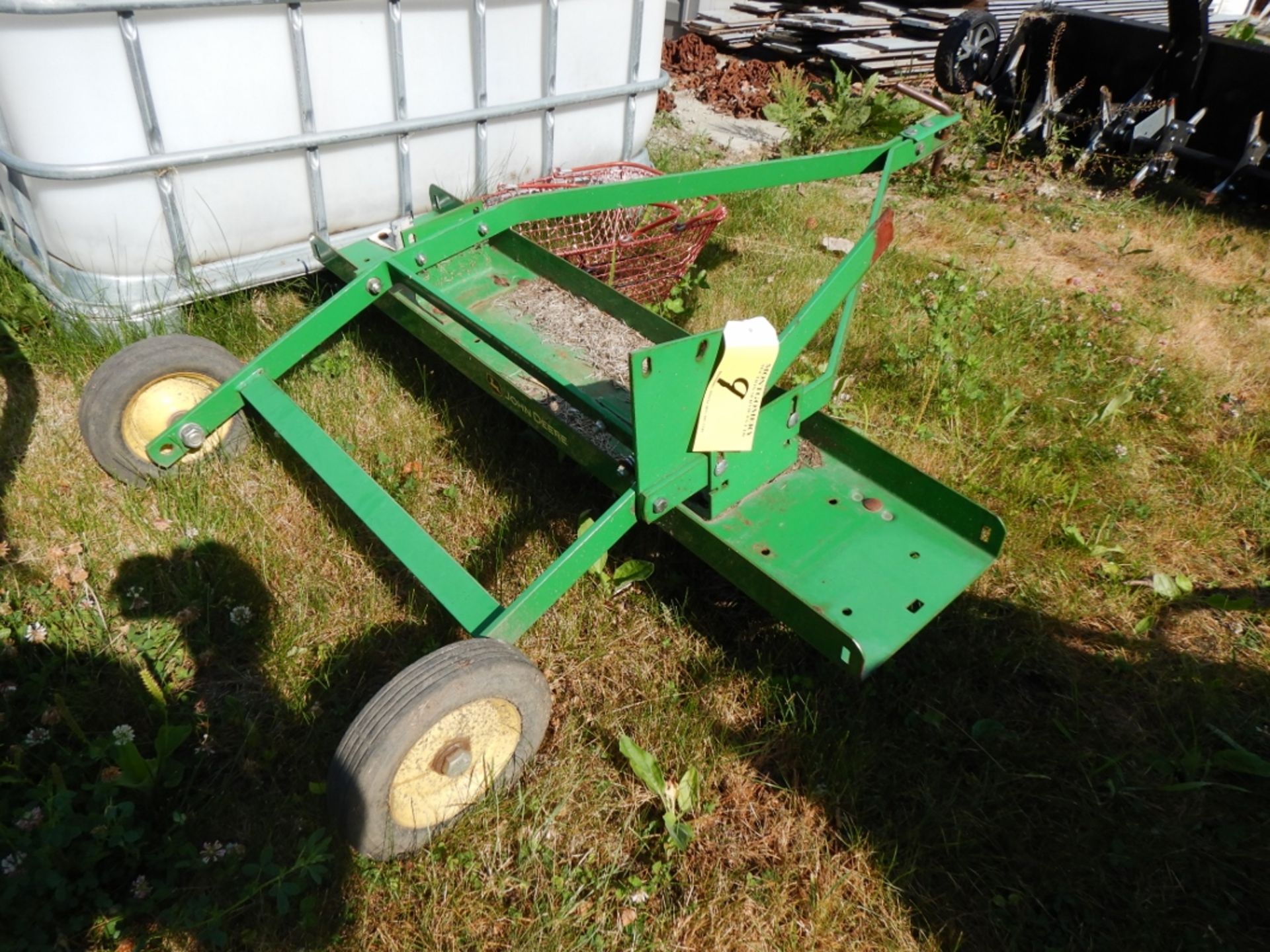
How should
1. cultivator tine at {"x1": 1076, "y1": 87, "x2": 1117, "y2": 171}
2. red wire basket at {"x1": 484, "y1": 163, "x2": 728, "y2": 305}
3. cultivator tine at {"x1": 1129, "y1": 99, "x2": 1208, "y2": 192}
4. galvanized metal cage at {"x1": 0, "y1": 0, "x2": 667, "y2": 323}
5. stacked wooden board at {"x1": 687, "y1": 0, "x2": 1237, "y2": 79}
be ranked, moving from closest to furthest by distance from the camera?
galvanized metal cage at {"x1": 0, "y1": 0, "x2": 667, "y2": 323} → red wire basket at {"x1": 484, "y1": 163, "x2": 728, "y2": 305} → cultivator tine at {"x1": 1129, "y1": 99, "x2": 1208, "y2": 192} → cultivator tine at {"x1": 1076, "y1": 87, "x2": 1117, "y2": 171} → stacked wooden board at {"x1": 687, "y1": 0, "x2": 1237, "y2": 79}

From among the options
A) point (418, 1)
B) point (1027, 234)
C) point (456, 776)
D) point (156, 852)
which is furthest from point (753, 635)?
point (1027, 234)

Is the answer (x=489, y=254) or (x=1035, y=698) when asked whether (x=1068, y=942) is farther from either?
(x=489, y=254)

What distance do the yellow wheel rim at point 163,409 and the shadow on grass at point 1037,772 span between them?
5.31 feet

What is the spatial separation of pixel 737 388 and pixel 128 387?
182cm

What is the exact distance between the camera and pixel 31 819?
1.83m

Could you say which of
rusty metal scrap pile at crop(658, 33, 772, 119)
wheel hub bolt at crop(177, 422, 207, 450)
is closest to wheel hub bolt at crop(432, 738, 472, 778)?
wheel hub bolt at crop(177, 422, 207, 450)

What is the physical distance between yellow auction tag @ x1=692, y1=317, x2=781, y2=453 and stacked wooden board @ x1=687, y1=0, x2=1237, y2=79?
5.92 m

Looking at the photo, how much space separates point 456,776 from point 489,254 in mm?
2066

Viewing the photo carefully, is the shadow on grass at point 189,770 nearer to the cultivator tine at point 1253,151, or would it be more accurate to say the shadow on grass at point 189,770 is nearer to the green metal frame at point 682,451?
the green metal frame at point 682,451

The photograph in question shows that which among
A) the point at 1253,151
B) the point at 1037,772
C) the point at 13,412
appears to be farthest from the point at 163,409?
the point at 1253,151

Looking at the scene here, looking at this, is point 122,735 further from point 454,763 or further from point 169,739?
point 454,763

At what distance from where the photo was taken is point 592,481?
2.95m

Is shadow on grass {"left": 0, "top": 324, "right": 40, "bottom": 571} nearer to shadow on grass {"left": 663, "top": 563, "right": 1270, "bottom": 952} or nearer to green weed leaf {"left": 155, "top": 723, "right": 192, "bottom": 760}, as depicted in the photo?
green weed leaf {"left": 155, "top": 723, "right": 192, "bottom": 760}

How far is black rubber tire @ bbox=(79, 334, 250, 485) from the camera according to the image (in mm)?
2566
